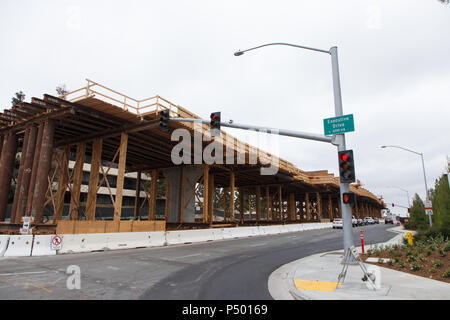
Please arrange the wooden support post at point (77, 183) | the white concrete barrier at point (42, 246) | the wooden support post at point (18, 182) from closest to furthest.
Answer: the white concrete barrier at point (42, 246) → the wooden support post at point (18, 182) → the wooden support post at point (77, 183)

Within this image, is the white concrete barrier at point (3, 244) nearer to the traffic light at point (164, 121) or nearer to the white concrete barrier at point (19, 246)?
the white concrete barrier at point (19, 246)

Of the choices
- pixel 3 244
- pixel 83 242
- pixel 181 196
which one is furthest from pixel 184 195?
pixel 3 244

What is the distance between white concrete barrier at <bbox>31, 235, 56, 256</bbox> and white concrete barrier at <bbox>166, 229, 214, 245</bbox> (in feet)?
24.7

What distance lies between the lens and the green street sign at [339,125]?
419 inches

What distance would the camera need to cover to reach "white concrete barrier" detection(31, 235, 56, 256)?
44.6 ft

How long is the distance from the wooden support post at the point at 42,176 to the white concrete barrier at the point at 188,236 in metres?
8.60

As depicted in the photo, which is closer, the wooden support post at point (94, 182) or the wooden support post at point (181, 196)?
the wooden support post at point (94, 182)

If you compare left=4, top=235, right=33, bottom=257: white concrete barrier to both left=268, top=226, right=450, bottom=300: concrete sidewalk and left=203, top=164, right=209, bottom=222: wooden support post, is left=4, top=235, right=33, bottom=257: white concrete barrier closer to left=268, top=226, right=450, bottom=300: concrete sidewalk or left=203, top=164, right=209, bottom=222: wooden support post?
left=268, top=226, right=450, bottom=300: concrete sidewalk

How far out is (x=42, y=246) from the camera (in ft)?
45.3

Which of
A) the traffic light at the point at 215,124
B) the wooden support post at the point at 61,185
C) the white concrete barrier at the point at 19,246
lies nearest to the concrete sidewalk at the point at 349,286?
the traffic light at the point at 215,124

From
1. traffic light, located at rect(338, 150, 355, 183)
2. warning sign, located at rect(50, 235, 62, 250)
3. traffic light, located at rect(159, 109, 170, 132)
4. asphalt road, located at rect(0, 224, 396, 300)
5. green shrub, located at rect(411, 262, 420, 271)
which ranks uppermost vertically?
traffic light, located at rect(159, 109, 170, 132)

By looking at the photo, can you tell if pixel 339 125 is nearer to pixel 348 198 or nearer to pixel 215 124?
pixel 348 198

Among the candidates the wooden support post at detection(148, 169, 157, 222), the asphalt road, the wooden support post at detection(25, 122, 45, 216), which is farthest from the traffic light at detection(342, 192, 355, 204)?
the wooden support post at detection(148, 169, 157, 222)
